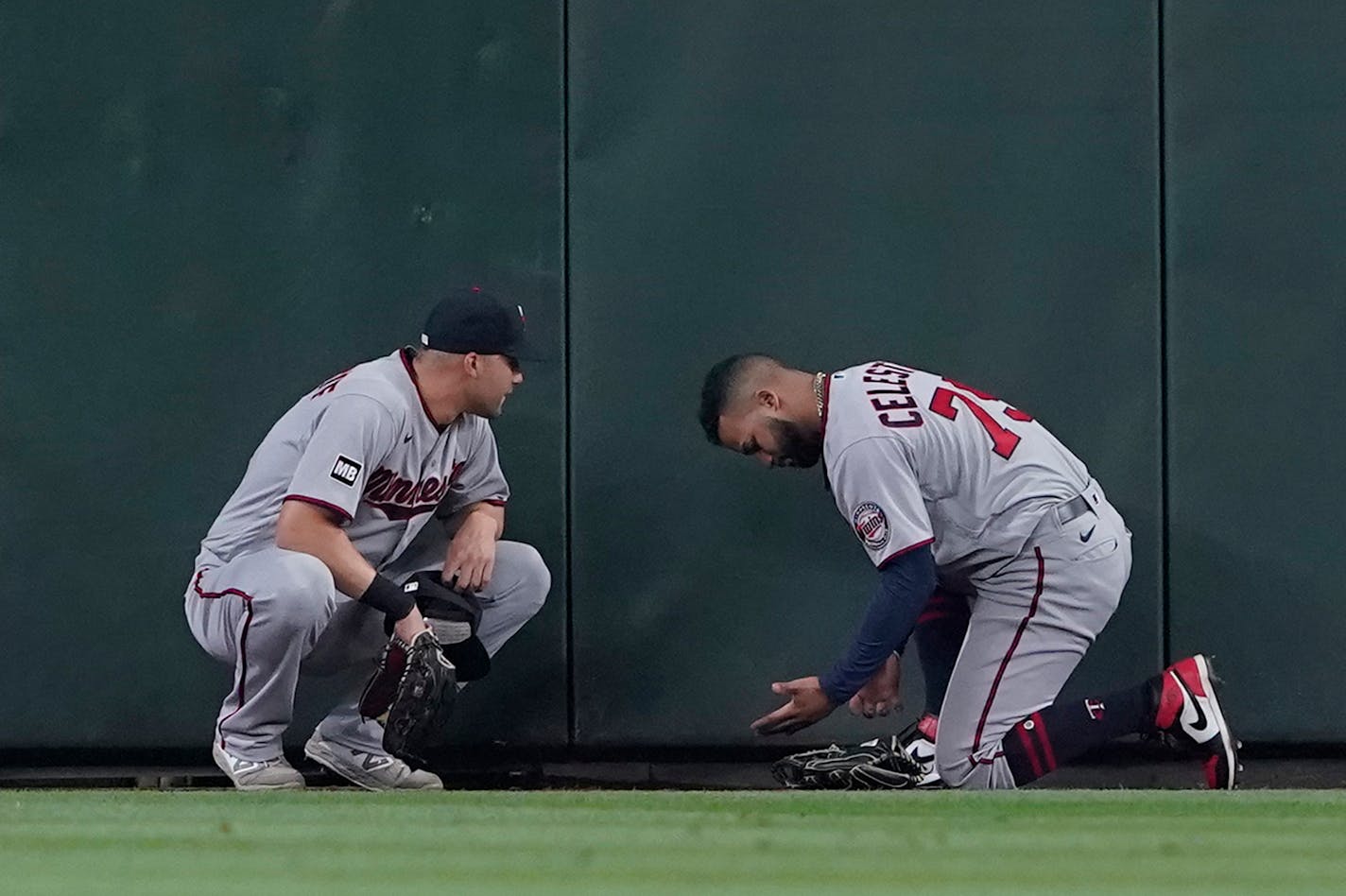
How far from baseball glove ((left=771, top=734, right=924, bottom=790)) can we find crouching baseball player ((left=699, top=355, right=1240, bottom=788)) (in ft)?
0.71

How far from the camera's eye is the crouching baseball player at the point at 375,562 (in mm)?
3615

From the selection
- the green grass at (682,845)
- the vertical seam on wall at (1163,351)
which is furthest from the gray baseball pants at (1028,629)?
the green grass at (682,845)

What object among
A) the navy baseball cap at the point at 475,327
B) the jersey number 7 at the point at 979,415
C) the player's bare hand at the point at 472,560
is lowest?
the player's bare hand at the point at 472,560

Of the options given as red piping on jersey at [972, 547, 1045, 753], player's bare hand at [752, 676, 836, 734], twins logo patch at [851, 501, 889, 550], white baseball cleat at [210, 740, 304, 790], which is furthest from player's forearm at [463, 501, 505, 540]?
red piping on jersey at [972, 547, 1045, 753]

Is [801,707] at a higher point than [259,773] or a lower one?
higher

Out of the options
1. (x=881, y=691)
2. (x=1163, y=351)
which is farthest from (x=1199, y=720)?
(x=1163, y=351)

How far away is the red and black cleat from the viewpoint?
3.55 metres

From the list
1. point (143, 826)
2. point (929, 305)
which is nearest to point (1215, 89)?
point (929, 305)

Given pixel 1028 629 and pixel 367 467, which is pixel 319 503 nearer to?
pixel 367 467

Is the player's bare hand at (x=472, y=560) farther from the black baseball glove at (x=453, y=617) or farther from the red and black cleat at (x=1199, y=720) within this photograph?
the red and black cleat at (x=1199, y=720)

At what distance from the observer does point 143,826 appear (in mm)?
2311

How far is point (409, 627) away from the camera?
11.8ft

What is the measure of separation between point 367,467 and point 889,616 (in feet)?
3.97

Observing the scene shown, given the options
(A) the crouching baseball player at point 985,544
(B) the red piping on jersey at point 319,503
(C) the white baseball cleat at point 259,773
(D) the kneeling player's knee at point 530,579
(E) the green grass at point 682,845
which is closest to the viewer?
(E) the green grass at point 682,845
